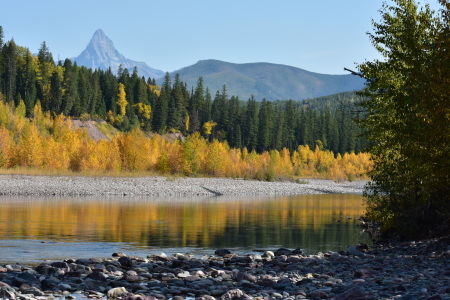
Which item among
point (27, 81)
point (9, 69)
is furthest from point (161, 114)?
point (9, 69)

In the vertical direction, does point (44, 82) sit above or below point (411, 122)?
above

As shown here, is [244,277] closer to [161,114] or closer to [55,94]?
[55,94]

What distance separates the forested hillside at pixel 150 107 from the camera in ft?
448

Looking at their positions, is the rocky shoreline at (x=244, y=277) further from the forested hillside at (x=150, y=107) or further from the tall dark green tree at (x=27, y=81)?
the tall dark green tree at (x=27, y=81)

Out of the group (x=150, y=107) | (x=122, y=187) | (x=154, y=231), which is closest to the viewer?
(x=154, y=231)

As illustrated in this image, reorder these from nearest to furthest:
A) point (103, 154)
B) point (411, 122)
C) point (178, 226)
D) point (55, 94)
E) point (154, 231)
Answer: point (411, 122) < point (154, 231) < point (178, 226) < point (103, 154) < point (55, 94)

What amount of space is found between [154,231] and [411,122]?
1500cm

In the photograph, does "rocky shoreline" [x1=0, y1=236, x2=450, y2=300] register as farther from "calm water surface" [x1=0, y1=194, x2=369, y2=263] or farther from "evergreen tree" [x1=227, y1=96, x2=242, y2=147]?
"evergreen tree" [x1=227, y1=96, x2=242, y2=147]

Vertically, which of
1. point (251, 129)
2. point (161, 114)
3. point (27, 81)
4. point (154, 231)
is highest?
point (27, 81)

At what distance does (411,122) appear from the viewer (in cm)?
2012

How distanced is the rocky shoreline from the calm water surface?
347 centimetres

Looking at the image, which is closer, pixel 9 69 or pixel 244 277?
pixel 244 277

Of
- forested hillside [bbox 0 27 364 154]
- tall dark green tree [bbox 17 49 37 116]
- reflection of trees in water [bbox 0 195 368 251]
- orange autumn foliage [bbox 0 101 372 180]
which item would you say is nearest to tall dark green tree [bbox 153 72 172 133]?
forested hillside [bbox 0 27 364 154]

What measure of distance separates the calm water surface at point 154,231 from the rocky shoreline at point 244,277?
11.4 ft
